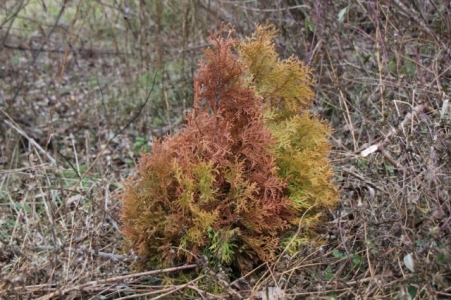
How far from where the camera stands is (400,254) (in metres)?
Result: 2.41

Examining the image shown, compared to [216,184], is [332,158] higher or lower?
lower

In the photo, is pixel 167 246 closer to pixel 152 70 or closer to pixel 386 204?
pixel 386 204

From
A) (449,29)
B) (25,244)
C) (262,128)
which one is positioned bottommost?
(25,244)

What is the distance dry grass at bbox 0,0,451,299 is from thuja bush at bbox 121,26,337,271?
14 centimetres

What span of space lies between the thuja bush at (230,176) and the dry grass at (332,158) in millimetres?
138

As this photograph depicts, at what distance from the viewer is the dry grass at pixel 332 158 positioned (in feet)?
7.75

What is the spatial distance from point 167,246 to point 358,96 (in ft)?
7.44

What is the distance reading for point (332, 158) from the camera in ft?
11.6

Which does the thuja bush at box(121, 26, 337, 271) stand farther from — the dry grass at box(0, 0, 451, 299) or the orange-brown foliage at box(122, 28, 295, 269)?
the dry grass at box(0, 0, 451, 299)

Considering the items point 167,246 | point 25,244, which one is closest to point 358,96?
point 167,246

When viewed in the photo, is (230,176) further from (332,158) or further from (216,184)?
(332,158)

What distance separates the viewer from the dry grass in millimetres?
2361

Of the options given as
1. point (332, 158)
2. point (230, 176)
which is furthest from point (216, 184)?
point (332, 158)

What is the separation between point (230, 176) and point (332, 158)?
1.38 meters
